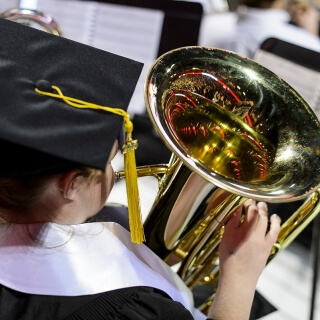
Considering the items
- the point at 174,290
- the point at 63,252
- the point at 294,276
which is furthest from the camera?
the point at 294,276

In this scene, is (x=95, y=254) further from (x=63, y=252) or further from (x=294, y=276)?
(x=294, y=276)

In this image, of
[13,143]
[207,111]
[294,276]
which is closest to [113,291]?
[13,143]

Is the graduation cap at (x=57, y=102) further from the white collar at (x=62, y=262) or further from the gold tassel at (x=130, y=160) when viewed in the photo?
the white collar at (x=62, y=262)

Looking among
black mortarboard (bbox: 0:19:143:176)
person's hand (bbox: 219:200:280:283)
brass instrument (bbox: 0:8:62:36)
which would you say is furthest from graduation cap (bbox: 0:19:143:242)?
brass instrument (bbox: 0:8:62:36)

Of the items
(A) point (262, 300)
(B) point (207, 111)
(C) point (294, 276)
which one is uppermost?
(B) point (207, 111)

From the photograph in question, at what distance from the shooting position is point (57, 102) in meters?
0.73

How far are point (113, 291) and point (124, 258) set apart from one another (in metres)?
0.08

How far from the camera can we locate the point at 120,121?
0.75m

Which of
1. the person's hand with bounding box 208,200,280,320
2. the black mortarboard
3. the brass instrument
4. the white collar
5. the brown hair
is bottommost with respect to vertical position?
the person's hand with bounding box 208,200,280,320

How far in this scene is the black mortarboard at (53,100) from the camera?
69 centimetres

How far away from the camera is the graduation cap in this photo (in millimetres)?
693

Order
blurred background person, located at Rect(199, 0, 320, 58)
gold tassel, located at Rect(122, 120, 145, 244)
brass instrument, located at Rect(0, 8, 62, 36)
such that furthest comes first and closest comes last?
blurred background person, located at Rect(199, 0, 320, 58) < brass instrument, located at Rect(0, 8, 62, 36) < gold tassel, located at Rect(122, 120, 145, 244)

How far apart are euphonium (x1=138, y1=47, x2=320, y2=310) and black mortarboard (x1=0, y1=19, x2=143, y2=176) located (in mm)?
186

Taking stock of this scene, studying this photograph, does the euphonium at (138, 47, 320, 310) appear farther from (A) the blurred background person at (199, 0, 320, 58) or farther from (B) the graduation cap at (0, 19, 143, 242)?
(A) the blurred background person at (199, 0, 320, 58)
